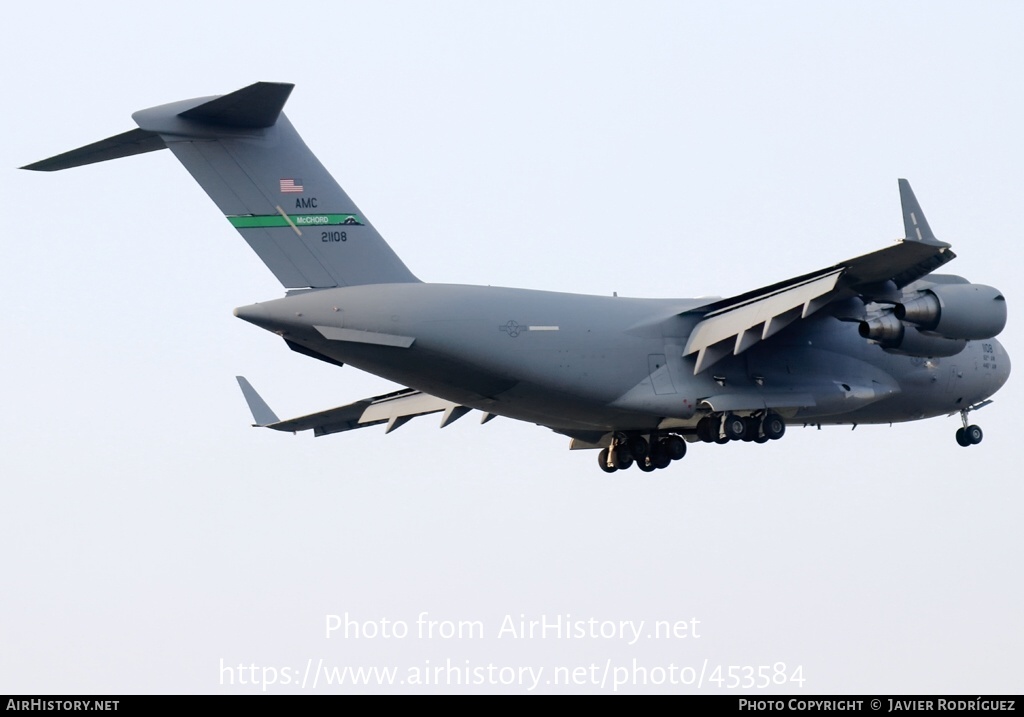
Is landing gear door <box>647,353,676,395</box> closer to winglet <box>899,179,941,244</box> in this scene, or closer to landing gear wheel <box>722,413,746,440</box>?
landing gear wheel <box>722,413,746,440</box>

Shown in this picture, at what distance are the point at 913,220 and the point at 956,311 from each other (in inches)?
61.2

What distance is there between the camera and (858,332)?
17.7 m

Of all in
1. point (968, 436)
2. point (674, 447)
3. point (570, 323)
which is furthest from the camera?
point (968, 436)

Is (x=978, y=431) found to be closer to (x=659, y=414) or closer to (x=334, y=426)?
(x=659, y=414)

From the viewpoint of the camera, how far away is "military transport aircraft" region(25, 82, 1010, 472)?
607 inches

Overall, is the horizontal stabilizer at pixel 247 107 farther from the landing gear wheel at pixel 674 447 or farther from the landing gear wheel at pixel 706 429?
the landing gear wheel at pixel 674 447

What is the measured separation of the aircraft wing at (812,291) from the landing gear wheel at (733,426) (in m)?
0.64

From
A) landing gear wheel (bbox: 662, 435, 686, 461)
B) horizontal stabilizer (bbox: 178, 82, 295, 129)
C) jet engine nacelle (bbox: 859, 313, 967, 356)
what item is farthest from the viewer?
landing gear wheel (bbox: 662, 435, 686, 461)

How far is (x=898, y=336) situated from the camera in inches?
658

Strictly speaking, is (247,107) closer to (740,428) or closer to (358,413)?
(358,413)

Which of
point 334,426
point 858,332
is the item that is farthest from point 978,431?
point 334,426

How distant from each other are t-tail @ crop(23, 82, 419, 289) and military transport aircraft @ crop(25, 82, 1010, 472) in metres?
0.01

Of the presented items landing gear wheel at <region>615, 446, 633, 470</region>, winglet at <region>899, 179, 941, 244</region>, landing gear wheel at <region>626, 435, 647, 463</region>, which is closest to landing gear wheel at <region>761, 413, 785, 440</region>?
landing gear wheel at <region>626, 435, 647, 463</region>

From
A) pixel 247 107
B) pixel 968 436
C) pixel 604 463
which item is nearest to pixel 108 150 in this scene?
pixel 247 107
